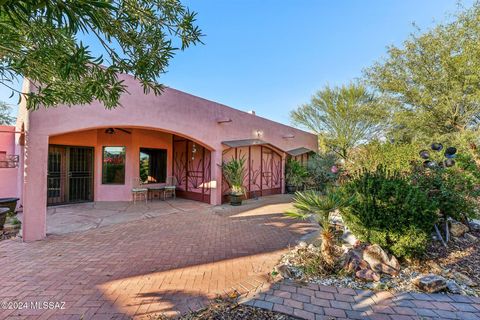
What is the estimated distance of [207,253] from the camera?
15.6ft

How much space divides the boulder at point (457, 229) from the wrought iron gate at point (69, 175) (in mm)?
12214

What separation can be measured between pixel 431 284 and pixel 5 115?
2533 centimetres

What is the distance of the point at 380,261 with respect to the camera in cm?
380

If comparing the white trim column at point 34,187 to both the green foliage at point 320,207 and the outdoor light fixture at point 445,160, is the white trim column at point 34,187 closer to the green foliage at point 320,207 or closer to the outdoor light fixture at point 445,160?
the green foliage at point 320,207

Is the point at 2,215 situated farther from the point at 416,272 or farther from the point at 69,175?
the point at 416,272

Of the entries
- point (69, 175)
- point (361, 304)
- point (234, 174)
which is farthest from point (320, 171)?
point (69, 175)

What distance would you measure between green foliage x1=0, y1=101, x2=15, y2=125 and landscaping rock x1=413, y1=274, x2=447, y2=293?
24765 millimetres

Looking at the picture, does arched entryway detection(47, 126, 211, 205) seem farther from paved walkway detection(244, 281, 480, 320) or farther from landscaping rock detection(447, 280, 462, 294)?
landscaping rock detection(447, 280, 462, 294)

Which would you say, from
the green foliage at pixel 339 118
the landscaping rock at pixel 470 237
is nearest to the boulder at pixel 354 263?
the landscaping rock at pixel 470 237

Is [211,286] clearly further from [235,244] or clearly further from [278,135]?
[278,135]

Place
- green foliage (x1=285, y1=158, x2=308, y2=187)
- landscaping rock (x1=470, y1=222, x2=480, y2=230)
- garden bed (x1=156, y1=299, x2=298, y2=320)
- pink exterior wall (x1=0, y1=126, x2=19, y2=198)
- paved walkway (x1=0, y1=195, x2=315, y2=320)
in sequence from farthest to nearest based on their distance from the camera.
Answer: green foliage (x1=285, y1=158, x2=308, y2=187), pink exterior wall (x1=0, y1=126, x2=19, y2=198), landscaping rock (x1=470, y1=222, x2=480, y2=230), paved walkway (x1=0, y1=195, x2=315, y2=320), garden bed (x1=156, y1=299, x2=298, y2=320)

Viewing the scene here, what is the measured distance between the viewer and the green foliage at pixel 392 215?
391cm

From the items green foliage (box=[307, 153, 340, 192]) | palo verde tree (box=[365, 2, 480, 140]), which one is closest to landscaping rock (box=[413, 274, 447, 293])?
palo verde tree (box=[365, 2, 480, 140])

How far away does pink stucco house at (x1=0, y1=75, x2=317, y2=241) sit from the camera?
5.32 metres
